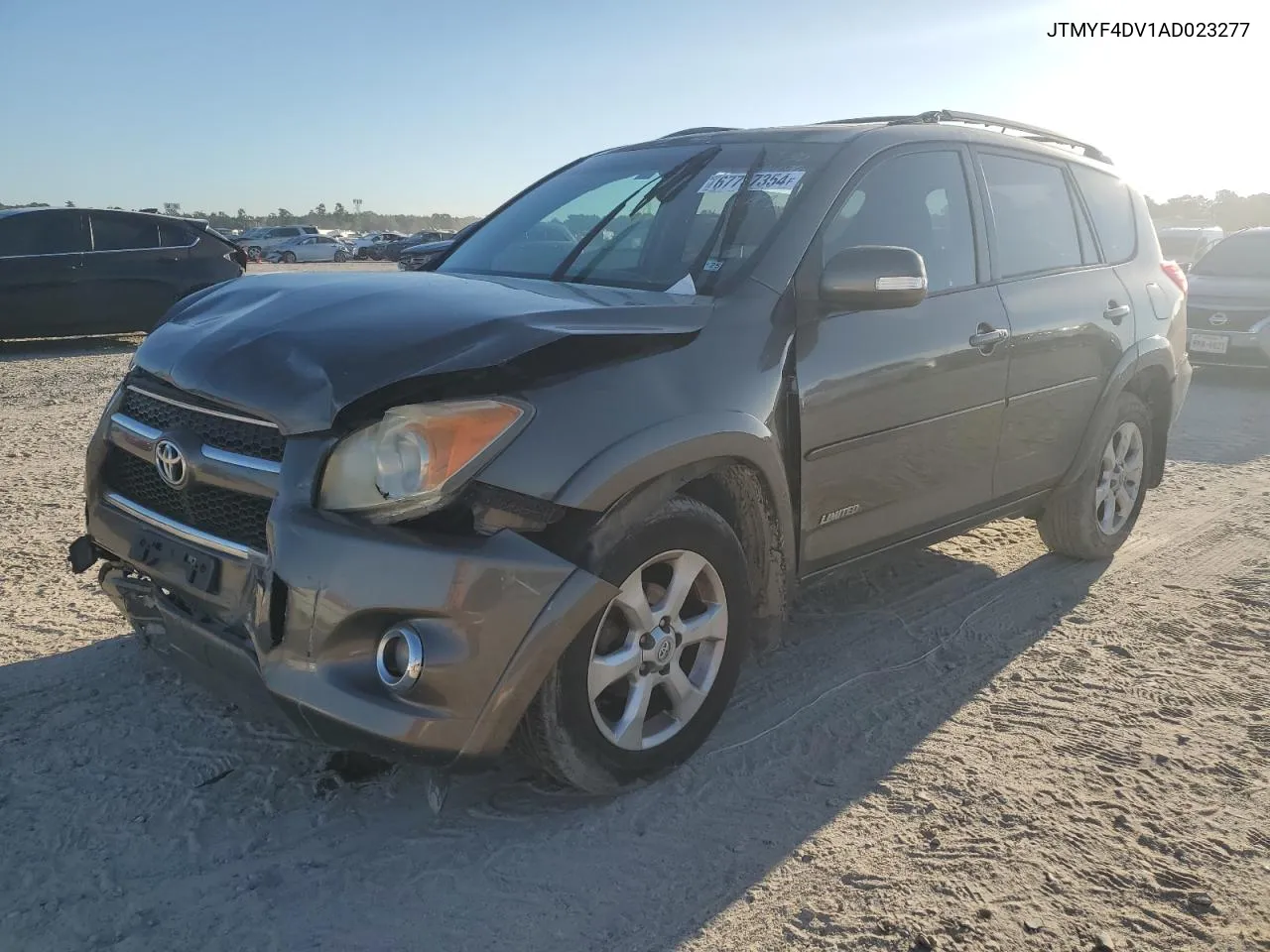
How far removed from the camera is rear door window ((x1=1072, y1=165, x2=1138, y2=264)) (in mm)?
4883

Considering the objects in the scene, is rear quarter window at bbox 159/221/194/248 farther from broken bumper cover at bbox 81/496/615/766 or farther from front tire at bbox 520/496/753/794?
front tire at bbox 520/496/753/794

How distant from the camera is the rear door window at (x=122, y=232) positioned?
11.5 meters

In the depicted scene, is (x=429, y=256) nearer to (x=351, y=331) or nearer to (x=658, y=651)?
(x=351, y=331)

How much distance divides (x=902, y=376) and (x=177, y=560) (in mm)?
2350

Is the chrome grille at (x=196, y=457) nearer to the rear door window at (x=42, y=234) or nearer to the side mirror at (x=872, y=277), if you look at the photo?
the side mirror at (x=872, y=277)

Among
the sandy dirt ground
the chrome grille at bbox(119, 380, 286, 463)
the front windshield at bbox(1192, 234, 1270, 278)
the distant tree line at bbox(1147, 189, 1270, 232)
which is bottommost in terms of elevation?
the sandy dirt ground

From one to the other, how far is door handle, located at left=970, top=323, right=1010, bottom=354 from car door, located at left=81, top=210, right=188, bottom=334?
32.2 feet

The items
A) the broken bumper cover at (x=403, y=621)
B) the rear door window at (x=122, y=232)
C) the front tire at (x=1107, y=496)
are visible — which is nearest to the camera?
the broken bumper cover at (x=403, y=621)

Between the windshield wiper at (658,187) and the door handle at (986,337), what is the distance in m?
1.19

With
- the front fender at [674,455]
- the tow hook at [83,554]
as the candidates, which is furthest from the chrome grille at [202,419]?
the front fender at [674,455]

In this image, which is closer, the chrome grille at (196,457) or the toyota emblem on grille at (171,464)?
the chrome grille at (196,457)

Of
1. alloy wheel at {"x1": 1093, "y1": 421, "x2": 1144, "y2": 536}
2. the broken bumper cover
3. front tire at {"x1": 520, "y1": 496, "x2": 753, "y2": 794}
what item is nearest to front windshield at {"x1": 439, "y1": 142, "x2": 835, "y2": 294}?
front tire at {"x1": 520, "y1": 496, "x2": 753, "y2": 794}

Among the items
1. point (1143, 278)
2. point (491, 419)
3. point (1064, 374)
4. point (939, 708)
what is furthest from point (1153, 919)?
point (1143, 278)

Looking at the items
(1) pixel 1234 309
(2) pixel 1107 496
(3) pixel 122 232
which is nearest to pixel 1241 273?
(1) pixel 1234 309
